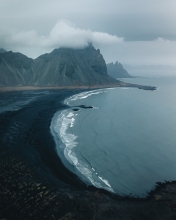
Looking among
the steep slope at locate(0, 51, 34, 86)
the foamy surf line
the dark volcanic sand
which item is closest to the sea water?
the foamy surf line

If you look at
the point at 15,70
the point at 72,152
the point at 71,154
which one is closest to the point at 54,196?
the point at 71,154

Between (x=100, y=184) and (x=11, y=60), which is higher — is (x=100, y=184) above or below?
below

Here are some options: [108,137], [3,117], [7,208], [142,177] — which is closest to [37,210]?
[7,208]

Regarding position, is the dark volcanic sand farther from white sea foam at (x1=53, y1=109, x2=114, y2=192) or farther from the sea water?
the sea water

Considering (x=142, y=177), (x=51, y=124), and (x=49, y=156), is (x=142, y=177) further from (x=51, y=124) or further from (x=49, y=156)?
(x=51, y=124)

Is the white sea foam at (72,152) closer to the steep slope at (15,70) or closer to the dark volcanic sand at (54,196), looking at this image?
the dark volcanic sand at (54,196)

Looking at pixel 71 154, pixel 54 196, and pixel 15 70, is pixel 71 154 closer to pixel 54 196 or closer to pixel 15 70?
pixel 54 196

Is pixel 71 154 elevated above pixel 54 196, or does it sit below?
below
